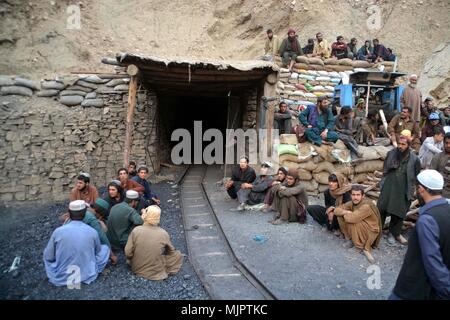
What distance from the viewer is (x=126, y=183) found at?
6.14m

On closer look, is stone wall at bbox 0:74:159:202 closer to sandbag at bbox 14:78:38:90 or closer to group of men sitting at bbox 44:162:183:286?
sandbag at bbox 14:78:38:90

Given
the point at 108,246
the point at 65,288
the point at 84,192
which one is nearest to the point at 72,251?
the point at 65,288

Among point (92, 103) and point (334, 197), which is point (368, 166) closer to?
point (334, 197)

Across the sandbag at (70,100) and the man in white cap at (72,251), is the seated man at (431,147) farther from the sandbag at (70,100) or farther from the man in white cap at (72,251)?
the sandbag at (70,100)

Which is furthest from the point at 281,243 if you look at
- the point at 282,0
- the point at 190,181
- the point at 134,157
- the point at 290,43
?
the point at 282,0

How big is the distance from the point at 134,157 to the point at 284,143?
452 centimetres

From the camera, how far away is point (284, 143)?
7656mm

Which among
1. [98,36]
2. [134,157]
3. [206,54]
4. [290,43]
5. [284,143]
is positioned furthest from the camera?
[206,54]

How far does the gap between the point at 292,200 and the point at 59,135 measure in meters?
6.42

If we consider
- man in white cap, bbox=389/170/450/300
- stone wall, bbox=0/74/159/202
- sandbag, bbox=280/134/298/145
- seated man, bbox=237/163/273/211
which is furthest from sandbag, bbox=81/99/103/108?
man in white cap, bbox=389/170/450/300

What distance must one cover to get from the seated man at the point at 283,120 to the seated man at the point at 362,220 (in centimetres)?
434

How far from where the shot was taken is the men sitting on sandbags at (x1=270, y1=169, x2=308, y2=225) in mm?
5879

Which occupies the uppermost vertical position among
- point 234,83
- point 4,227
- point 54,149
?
point 234,83

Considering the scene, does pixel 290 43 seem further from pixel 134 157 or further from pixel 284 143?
pixel 134 157
